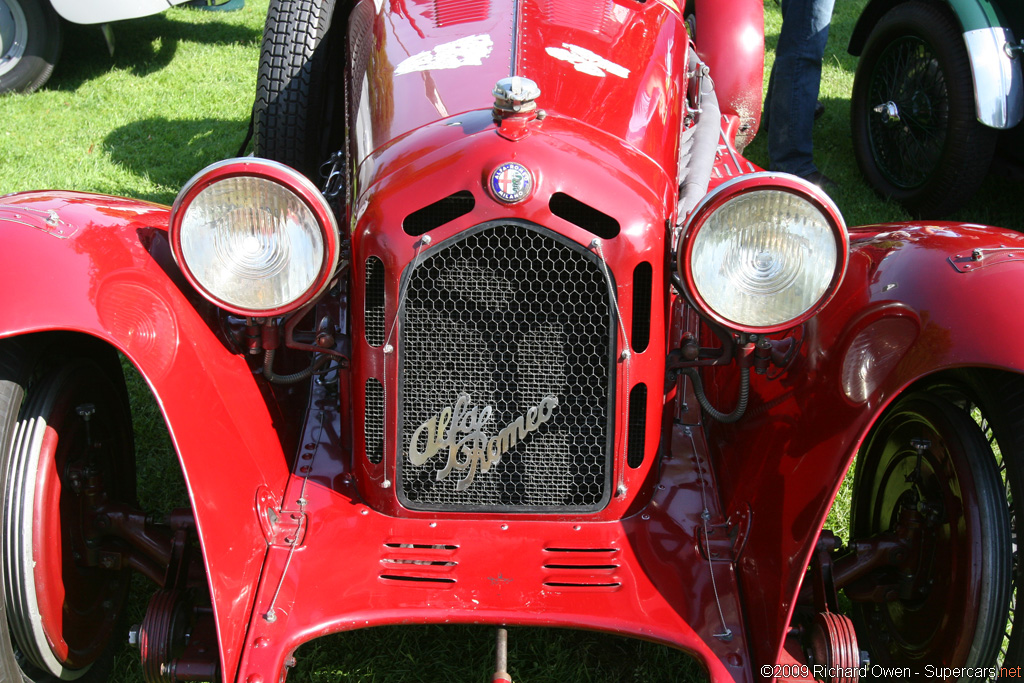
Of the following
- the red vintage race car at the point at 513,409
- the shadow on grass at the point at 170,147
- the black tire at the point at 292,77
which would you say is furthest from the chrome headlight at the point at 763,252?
the shadow on grass at the point at 170,147

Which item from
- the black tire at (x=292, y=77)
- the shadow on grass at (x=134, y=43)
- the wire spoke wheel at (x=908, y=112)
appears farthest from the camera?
the shadow on grass at (x=134, y=43)

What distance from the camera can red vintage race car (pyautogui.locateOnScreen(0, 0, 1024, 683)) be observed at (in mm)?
1863

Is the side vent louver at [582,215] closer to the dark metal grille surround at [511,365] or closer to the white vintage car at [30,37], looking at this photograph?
the dark metal grille surround at [511,365]

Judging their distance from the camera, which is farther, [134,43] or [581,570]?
[134,43]

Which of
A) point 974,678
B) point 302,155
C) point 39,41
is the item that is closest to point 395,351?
point 974,678

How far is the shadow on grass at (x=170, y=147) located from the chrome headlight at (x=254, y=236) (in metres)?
3.33

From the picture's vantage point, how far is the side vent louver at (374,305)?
2057 millimetres

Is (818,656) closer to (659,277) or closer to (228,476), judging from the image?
(659,277)

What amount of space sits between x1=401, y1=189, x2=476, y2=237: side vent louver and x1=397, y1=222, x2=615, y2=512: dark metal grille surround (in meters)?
0.07

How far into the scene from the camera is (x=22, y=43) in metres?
6.39

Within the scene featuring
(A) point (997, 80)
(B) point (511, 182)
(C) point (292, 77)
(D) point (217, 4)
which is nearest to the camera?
(B) point (511, 182)

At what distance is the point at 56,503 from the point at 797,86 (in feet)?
14.7

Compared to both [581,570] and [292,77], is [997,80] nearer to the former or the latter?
[292,77]

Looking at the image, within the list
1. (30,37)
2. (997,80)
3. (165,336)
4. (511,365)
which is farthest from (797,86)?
(30,37)
